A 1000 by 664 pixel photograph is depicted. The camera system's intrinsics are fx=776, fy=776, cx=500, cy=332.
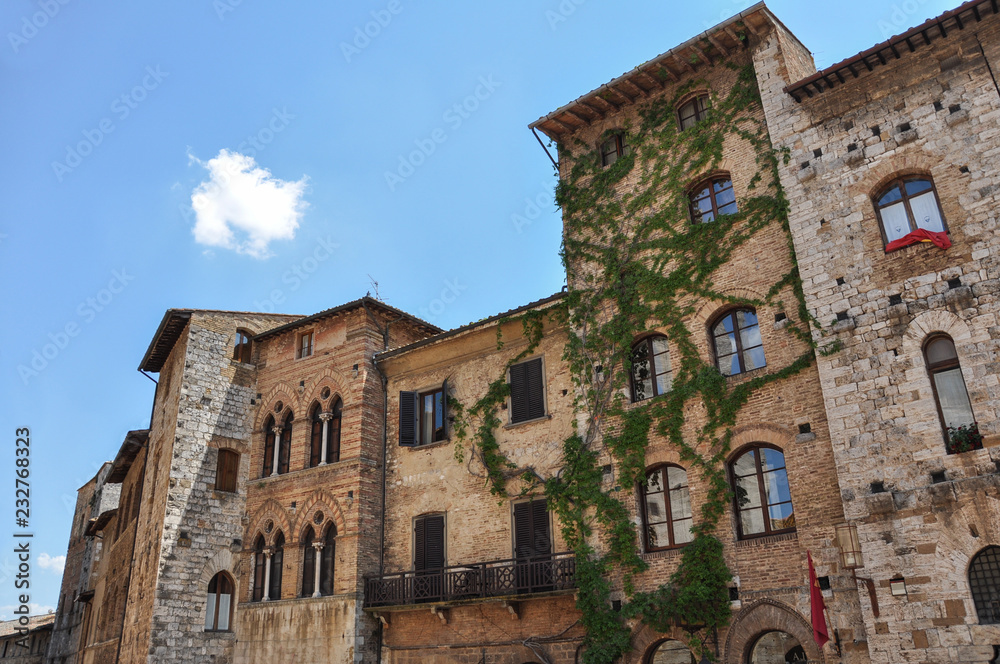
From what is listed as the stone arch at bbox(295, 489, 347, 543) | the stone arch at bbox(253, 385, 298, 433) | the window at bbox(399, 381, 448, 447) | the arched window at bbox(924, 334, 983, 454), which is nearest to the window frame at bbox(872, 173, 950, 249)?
the arched window at bbox(924, 334, 983, 454)

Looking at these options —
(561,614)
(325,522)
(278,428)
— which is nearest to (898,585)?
(561,614)

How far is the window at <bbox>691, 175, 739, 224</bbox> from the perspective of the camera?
16.8 m

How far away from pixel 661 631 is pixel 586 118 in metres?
12.4

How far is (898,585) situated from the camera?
12156 millimetres

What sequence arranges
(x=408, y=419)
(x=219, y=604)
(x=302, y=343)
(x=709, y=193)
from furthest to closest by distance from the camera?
(x=302, y=343) → (x=219, y=604) → (x=408, y=419) → (x=709, y=193)

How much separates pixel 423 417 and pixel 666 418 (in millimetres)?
7688

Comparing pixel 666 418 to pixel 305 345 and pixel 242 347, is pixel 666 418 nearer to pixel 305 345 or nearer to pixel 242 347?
pixel 305 345

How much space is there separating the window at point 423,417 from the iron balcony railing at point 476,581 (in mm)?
3485

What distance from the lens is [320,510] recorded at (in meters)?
21.2

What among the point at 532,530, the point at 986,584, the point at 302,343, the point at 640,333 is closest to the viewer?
the point at 986,584

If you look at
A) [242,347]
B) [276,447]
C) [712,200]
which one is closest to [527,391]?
[712,200]

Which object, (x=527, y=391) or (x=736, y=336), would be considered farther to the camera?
(x=527, y=391)

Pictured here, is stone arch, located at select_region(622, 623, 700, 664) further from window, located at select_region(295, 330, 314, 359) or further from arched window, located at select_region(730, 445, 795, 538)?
window, located at select_region(295, 330, 314, 359)

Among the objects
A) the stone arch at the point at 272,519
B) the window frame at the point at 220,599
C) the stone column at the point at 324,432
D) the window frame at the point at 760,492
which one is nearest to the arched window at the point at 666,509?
the window frame at the point at 760,492
